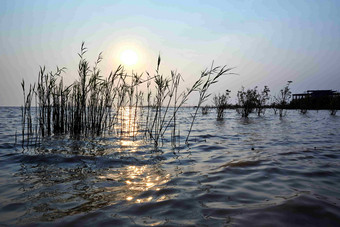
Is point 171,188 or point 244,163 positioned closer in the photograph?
point 171,188

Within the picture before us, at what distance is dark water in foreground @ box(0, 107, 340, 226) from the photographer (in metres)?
1.89

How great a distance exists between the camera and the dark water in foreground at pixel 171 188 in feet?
6.19

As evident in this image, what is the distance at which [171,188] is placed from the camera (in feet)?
8.41

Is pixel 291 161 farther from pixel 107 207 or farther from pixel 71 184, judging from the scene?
pixel 71 184

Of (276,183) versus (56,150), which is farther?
(56,150)

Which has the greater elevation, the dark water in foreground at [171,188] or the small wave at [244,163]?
the small wave at [244,163]

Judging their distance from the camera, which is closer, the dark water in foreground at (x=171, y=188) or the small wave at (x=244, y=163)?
the dark water in foreground at (x=171, y=188)

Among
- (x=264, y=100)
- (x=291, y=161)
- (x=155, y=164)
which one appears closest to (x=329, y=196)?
(x=291, y=161)

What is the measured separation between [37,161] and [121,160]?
1.42 meters

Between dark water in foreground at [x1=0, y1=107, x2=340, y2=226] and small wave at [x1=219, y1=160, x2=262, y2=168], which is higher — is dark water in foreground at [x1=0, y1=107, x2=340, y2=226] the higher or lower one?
the lower one

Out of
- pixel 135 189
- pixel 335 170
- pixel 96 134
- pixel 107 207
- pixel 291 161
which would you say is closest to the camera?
pixel 107 207

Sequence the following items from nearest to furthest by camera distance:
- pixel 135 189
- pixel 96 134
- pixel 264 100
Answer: pixel 135 189 → pixel 96 134 → pixel 264 100

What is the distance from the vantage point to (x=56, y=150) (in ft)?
15.6

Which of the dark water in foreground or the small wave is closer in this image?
the dark water in foreground
